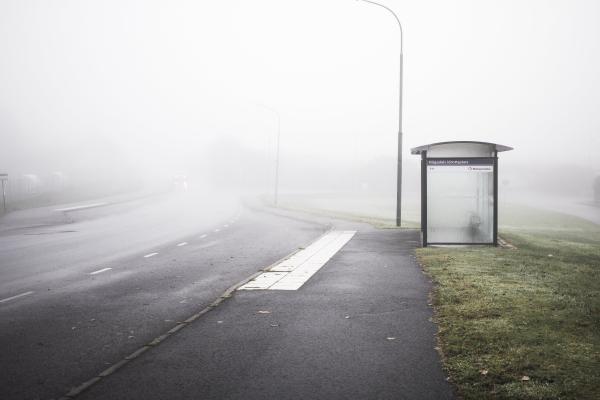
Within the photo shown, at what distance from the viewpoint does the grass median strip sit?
4523 millimetres

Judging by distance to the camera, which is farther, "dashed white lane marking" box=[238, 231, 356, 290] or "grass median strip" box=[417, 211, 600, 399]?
"dashed white lane marking" box=[238, 231, 356, 290]

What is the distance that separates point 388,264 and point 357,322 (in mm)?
5277

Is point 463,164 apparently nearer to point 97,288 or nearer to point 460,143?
point 460,143

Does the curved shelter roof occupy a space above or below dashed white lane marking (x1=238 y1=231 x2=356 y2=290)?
above

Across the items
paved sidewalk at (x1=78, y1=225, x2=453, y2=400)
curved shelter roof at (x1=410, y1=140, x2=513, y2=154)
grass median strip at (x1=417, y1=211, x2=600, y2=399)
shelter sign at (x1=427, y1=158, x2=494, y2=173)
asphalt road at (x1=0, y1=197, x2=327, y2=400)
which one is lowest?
asphalt road at (x1=0, y1=197, x2=327, y2=400)

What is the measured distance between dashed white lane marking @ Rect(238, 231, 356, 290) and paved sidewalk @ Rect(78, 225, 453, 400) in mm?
540

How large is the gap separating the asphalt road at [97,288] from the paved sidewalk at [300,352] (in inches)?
25.2

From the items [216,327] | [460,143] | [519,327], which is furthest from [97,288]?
[460,143]

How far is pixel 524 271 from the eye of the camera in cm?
1041

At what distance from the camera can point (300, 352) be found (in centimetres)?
557

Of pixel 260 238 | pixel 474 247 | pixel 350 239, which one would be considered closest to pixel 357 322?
pixel 474 247

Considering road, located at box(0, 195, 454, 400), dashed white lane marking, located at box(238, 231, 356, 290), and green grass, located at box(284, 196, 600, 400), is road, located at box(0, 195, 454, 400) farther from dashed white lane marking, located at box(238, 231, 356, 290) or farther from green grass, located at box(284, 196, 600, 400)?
green grass, located at box(284, 196, 600, 400)

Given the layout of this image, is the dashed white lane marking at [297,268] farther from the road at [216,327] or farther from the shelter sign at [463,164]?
the shelter sign at [463,164]

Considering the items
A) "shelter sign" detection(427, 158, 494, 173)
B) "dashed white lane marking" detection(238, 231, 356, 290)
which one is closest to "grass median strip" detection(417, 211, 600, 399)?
"dashed white lane marking" detection(238, 231, 356, 290)
